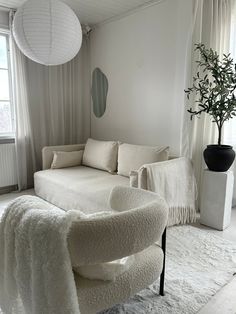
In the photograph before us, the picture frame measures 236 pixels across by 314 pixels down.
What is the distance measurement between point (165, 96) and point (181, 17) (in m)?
0.89

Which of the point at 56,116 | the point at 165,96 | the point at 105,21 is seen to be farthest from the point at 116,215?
the point at 105,21

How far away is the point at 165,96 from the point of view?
3.21m

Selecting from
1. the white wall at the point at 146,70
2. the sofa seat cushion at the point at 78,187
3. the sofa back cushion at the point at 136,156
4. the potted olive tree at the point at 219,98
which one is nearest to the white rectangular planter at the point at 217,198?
the potted olive tree at the point at 219,98

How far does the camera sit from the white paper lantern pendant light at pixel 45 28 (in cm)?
184

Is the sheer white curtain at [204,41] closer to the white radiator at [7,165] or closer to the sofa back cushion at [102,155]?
the sofa back cushion at [102,155]

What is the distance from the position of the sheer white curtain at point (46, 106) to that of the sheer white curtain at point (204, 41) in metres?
2.03

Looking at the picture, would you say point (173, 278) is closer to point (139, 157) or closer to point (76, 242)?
point (76, 242)

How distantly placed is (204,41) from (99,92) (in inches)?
73.8

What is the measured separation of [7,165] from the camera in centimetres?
362

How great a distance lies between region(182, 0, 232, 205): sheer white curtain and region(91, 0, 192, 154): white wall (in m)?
0.12

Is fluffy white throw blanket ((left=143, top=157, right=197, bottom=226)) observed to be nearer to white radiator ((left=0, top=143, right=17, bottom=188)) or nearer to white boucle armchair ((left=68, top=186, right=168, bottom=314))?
white boucle armchair ((left=68, top=186, right=168, bottom=314))

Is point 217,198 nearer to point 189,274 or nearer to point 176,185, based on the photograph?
point 176,185

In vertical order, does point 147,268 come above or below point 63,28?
below

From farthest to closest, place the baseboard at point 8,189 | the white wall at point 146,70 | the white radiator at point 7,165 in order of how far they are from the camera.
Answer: the baseboard at point 8,189, the white radiator at point 7,165, the white wall at point 146,70
